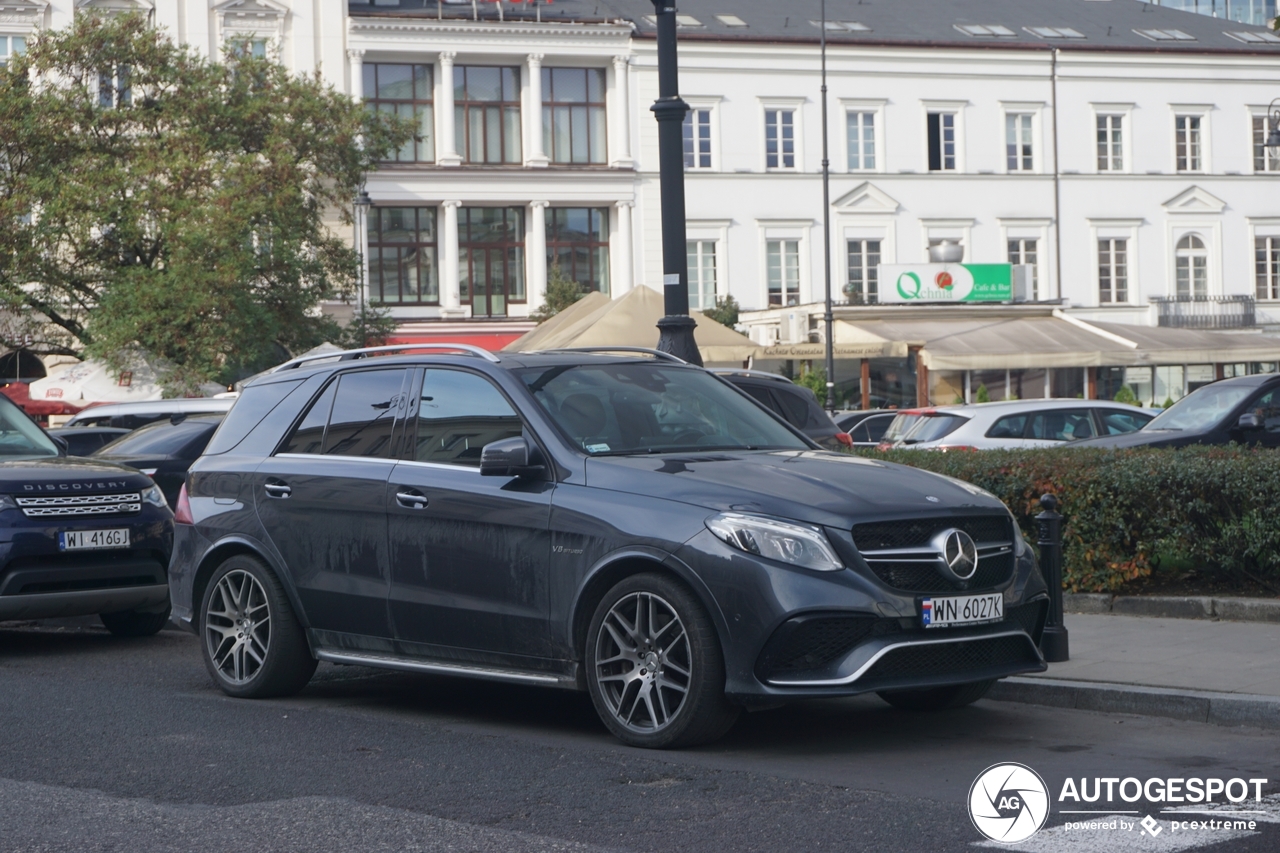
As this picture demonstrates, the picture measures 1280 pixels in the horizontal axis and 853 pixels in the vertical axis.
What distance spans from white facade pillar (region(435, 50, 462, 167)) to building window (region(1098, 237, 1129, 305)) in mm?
22883

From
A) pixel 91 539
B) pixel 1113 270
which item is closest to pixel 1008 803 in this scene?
pixel 91 539

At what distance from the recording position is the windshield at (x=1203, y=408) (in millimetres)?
16109

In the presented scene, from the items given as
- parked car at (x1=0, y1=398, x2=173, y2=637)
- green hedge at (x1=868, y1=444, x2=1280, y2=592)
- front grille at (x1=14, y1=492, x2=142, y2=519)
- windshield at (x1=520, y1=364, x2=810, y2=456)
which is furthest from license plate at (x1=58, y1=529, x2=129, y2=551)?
green hedge at (x1=868, y1=444, x2=1280, y2=592)

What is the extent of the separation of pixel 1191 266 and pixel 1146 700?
53606 mm

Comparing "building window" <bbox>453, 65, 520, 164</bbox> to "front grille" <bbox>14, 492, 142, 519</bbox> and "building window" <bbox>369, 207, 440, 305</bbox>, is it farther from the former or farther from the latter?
"front grille" <bbox>14, 492, 142, 519</bbox>

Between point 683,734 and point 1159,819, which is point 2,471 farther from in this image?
point 1159,819

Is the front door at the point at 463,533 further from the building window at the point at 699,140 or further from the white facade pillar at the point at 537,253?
the building window at the point at 699,140

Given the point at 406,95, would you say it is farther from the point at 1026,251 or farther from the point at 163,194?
the point at 1026,251

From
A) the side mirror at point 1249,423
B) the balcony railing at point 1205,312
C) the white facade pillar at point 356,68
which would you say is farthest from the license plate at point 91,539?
the balcony railing at point 1205,312

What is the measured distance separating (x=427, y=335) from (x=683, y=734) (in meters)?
45.6

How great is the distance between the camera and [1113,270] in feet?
186

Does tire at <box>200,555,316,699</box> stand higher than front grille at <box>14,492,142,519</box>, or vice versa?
front grille at <box>14,492,142,519</box>

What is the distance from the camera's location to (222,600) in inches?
334

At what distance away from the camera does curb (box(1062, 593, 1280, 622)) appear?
9477 mm
